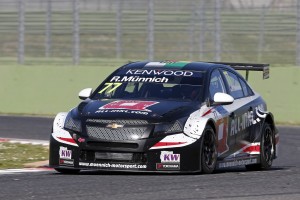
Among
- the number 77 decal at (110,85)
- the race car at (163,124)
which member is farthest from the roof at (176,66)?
the number 77 decal at (110,85)

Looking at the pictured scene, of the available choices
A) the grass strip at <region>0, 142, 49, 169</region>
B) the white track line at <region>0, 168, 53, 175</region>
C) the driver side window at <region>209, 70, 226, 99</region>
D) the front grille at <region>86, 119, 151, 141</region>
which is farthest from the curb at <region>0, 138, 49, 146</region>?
the front grille at <region>86, 119, 151, 141</region>

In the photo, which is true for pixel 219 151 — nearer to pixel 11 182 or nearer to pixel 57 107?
pixel 11 182

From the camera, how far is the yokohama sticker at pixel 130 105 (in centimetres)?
1241

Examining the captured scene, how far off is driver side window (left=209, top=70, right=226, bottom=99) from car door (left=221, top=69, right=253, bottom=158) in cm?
12

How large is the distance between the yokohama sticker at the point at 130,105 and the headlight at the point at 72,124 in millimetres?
342

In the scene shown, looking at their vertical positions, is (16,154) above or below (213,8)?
below

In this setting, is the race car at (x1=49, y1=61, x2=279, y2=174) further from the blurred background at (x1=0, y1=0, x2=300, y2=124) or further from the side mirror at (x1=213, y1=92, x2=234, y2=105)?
the blurred background at (x1=0, y1=0, x2=300, y2=124)

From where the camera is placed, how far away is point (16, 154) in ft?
52.4

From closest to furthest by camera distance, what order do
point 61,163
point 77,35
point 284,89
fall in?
point 61,163, point 284,89, point 77,35

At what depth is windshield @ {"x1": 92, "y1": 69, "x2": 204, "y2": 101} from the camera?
1315cm

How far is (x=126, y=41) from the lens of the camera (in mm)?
24531

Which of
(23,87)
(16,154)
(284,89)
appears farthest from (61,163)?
(23,87)

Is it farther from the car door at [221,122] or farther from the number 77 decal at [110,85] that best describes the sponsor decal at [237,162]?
the number 77 decal at [110,85]

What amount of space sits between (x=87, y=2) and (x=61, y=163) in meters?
13.6
